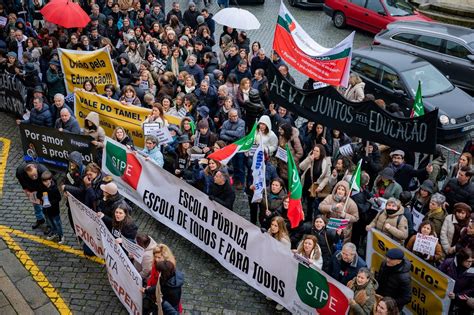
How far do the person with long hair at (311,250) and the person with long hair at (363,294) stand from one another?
2.41 feet

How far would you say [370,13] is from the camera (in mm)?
20172

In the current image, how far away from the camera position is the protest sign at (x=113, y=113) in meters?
11.4

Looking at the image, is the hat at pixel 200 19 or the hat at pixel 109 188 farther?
the hat at pixel 200 19

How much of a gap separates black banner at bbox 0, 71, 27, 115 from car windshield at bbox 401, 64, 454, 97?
877cm

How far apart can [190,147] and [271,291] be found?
301cm

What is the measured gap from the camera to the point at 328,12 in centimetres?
2156

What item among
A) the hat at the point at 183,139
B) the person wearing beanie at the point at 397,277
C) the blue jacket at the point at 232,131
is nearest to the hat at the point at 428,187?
the person wearing beanie at the point at 397,277

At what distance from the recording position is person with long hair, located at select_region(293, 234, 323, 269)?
746 centimetres

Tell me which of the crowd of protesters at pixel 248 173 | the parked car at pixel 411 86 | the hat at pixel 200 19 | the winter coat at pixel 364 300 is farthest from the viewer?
the hat at pixel 200 19

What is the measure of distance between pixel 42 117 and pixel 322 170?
5.66 metres

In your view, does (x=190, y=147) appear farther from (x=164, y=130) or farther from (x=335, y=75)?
(x=335, y=75)

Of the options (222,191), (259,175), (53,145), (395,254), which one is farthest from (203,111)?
(395,254)

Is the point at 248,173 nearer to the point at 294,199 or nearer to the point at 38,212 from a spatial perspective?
the point at 294,199

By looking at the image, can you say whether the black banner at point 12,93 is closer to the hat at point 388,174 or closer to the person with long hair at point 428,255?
the hat at point 388,174
